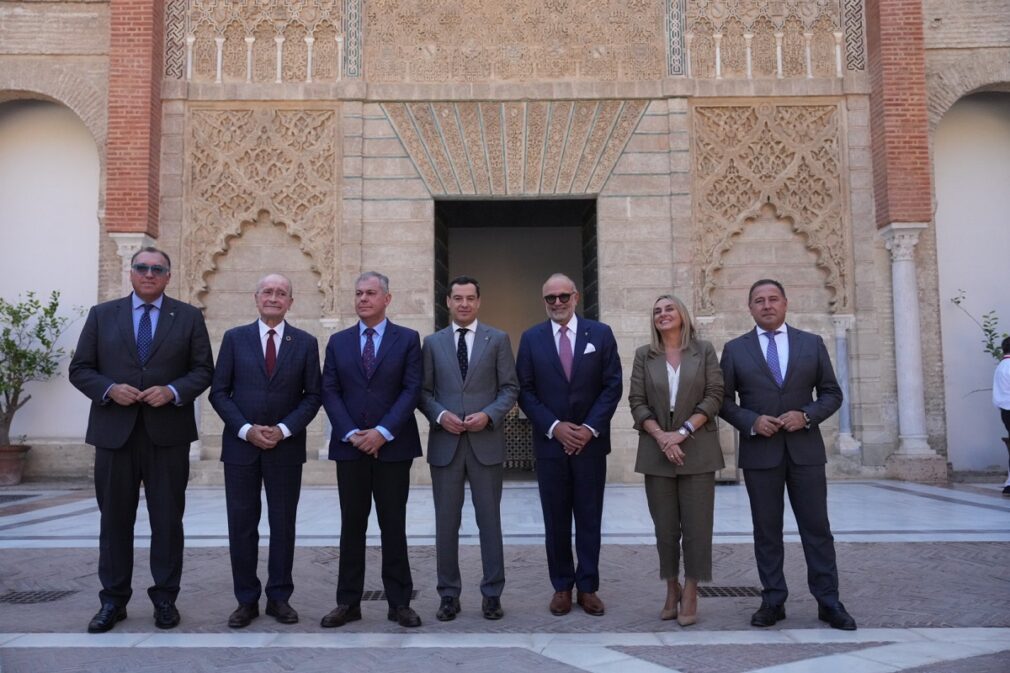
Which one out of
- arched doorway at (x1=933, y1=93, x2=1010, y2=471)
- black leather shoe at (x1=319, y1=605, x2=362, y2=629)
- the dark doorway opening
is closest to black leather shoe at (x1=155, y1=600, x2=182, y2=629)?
black leather shoe at (x1=319, y1=605, x2=362, y2=629)

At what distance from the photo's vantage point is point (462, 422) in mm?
3758

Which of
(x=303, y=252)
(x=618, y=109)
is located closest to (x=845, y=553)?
(x=618, y=109)

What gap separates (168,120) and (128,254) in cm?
173

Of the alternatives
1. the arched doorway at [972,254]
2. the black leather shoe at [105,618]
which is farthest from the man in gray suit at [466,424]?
the arched doorway at [972,254]

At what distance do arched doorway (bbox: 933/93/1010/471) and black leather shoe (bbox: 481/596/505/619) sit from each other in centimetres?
831

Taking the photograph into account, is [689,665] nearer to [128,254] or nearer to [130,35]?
[128,254]

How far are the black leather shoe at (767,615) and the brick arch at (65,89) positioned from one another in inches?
361

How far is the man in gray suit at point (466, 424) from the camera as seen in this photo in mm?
3740

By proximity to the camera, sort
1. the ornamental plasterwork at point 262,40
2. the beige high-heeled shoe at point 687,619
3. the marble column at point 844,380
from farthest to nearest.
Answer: the ornamental plasterwork at point 262,40 < the marble column at point 844,380 < the beige high-heeled shoe at point 687,619

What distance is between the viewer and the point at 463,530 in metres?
5.85

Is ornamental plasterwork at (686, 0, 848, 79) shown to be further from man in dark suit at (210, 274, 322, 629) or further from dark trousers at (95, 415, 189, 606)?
dark trousers at (95, 415, 189, 606)

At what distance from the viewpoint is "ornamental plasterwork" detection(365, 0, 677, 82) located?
9.57m

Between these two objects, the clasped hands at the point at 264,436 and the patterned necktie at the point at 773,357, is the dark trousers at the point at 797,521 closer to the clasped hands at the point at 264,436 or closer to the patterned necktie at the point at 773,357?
the patterned necktie at the point at 773,357

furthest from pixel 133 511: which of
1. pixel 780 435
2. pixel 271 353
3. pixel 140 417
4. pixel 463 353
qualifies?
pixel 780 435
